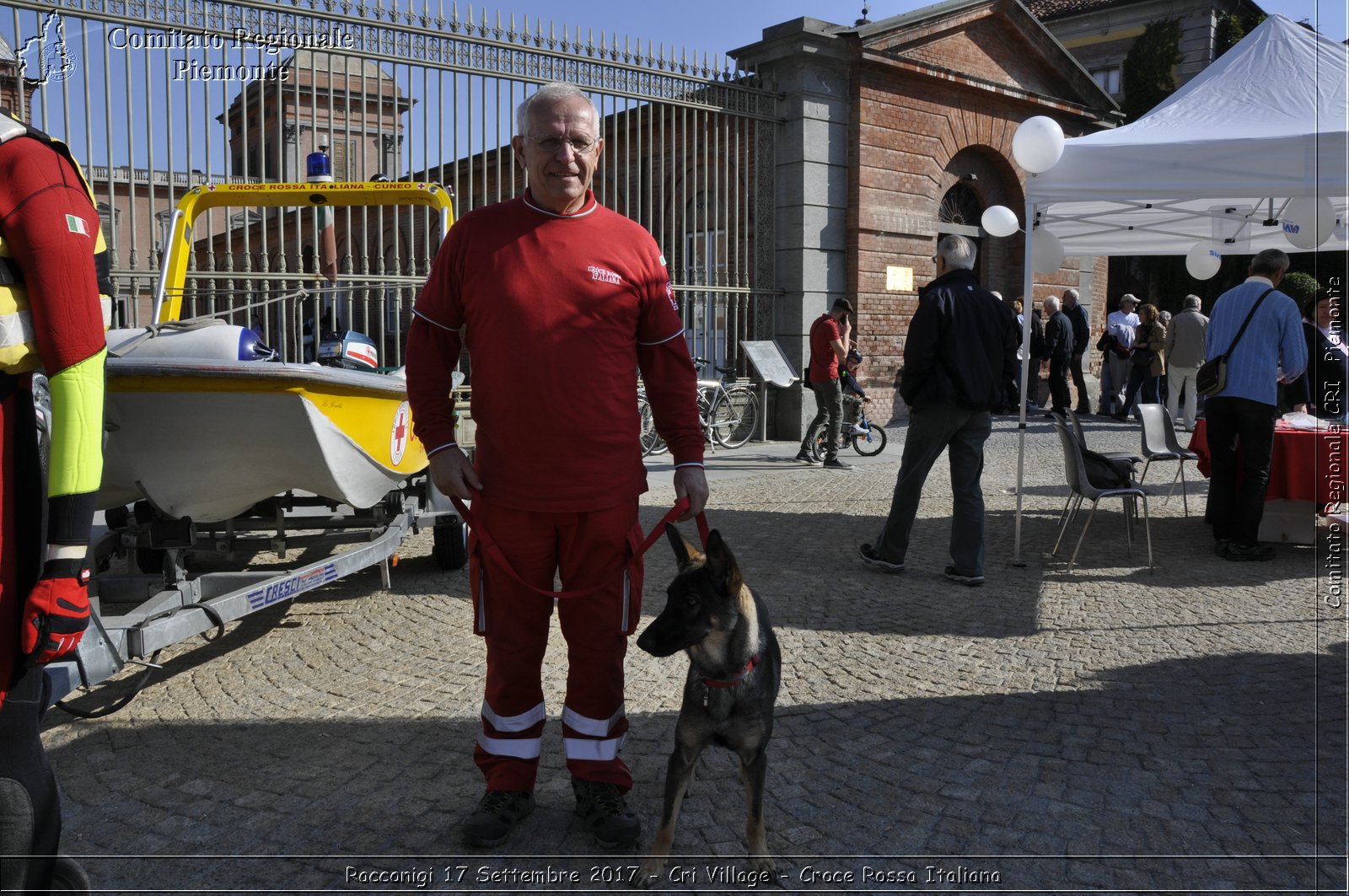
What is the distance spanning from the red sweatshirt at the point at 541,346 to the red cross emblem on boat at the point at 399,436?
212 cm

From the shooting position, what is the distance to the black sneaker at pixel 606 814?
10.0ft

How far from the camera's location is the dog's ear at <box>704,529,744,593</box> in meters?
2.83

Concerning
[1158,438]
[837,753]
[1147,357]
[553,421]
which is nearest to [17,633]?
[553,421]

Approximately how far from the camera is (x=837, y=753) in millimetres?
3838

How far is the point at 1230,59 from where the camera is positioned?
329 inches

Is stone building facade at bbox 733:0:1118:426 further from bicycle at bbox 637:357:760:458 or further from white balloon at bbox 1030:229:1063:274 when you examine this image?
white balloon at bbox 1030:229:1063:274

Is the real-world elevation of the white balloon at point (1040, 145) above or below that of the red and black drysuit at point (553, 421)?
above

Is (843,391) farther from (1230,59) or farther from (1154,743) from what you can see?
(1154,743)

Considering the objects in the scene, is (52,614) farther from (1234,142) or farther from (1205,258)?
(1205,258)

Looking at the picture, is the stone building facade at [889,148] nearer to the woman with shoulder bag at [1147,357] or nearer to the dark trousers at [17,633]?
the woman with shoulder bag at [1147,357]

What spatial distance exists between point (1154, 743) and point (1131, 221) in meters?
8.48

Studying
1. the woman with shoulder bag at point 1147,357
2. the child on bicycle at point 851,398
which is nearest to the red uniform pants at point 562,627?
the child on bicycle at point 851,398

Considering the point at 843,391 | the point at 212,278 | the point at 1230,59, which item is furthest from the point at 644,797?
the point at 843,391

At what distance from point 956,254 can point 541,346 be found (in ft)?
14.1
